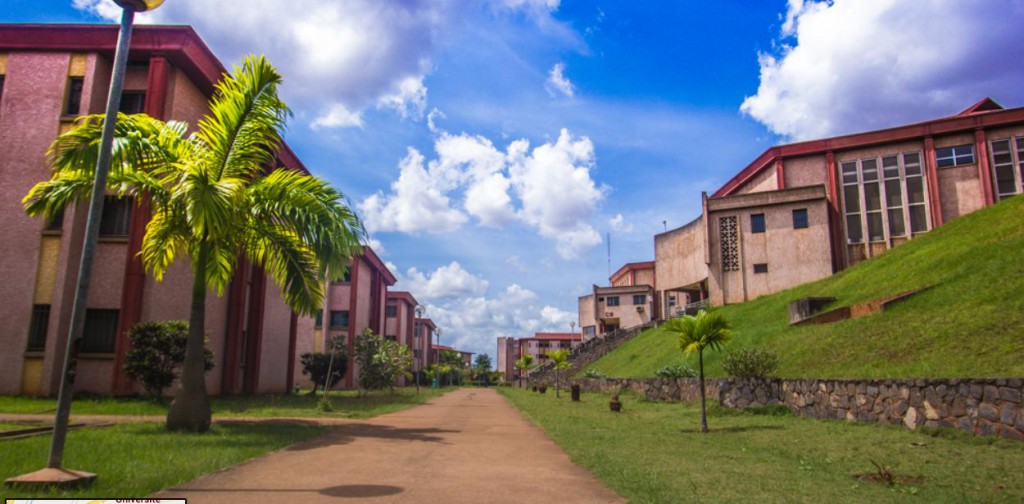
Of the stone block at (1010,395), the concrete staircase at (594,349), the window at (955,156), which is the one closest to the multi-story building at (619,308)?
the concrete staircase at (594,349)

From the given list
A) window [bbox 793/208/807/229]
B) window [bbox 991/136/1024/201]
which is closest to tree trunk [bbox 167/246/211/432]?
window [bbox 793/208/807/229]

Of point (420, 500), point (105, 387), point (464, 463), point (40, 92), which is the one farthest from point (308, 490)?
point (40, 92)

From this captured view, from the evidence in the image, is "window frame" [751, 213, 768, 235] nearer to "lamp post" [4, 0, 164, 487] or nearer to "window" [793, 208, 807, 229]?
"window" [793, 208, 807, 229]

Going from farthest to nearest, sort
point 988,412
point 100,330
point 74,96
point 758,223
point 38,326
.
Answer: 1. point 758,223
2. point 74,96
3. point 100,330
4. point 38,326
5. point 988,412

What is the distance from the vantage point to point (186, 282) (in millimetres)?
23500

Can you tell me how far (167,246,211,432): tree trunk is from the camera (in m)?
12.6

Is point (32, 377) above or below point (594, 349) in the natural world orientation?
below

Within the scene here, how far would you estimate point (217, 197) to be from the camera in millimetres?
11914

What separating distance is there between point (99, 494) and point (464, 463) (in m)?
4.86

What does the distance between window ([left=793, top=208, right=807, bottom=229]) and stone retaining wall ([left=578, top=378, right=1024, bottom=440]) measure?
2567 centimetres

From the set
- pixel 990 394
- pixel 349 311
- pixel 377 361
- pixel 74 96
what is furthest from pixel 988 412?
pixel 349 311

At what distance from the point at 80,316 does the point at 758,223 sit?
4341 centimetres

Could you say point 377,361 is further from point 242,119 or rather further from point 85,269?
point 85,269

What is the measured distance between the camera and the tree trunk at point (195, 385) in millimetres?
12648
